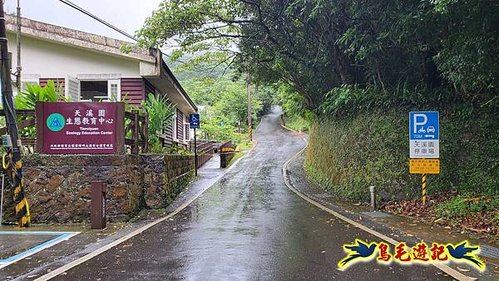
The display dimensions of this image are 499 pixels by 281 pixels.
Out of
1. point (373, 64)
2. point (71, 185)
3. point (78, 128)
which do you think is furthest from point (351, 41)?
point (71, 185)

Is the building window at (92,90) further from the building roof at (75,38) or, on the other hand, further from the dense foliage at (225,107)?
the dense foliage at (225,107)

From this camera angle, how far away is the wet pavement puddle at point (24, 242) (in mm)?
7068

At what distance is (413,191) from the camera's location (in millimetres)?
12203

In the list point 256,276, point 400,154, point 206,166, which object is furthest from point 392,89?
point 206,166

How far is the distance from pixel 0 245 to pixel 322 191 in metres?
11.4

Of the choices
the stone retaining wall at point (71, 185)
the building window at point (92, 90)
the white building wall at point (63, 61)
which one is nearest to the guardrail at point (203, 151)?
the building window at point (92, 90)

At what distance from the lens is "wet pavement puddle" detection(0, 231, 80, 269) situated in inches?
278

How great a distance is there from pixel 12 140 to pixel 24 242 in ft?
8.49

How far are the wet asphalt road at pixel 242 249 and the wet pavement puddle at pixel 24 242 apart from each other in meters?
1.30

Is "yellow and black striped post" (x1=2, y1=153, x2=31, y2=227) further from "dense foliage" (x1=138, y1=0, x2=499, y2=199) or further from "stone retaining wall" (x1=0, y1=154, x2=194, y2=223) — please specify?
"dense foliage" (x1=138, y1=0, x2=499, y2=199)

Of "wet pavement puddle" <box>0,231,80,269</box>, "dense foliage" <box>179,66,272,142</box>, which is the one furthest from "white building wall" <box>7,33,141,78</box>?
"dense foliage" <box>179,66,272,142</box>

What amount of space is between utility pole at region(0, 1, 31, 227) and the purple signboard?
0.80 metres

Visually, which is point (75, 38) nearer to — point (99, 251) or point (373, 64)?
point (373, 64)

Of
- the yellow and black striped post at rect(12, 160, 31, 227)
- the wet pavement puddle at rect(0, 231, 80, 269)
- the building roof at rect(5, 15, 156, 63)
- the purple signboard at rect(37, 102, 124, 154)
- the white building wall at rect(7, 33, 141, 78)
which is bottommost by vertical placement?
the wet pavement puddle at rect(0, 231, 80, 269)
